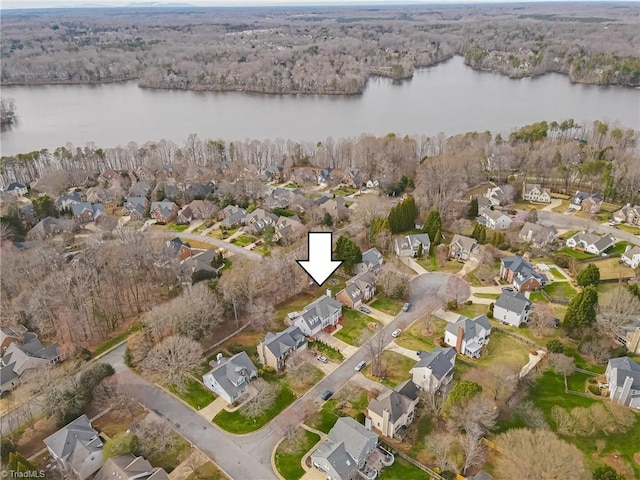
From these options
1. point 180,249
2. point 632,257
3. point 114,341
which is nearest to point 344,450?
point 114,341

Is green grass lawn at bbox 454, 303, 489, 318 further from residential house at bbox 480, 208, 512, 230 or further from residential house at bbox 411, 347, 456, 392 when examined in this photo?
residential house at bbox 480, 208, 512, 230

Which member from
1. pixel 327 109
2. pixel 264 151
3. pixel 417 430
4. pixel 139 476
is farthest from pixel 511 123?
pixel 139 476

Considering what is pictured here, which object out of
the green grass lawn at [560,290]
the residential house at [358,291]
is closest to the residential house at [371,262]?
the residential house at [358,291]

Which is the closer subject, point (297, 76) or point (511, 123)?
point (511, 123)

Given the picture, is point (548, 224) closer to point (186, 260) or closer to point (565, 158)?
point (565, 158)

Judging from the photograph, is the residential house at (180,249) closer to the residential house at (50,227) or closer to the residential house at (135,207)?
the residential house at (135,207)
